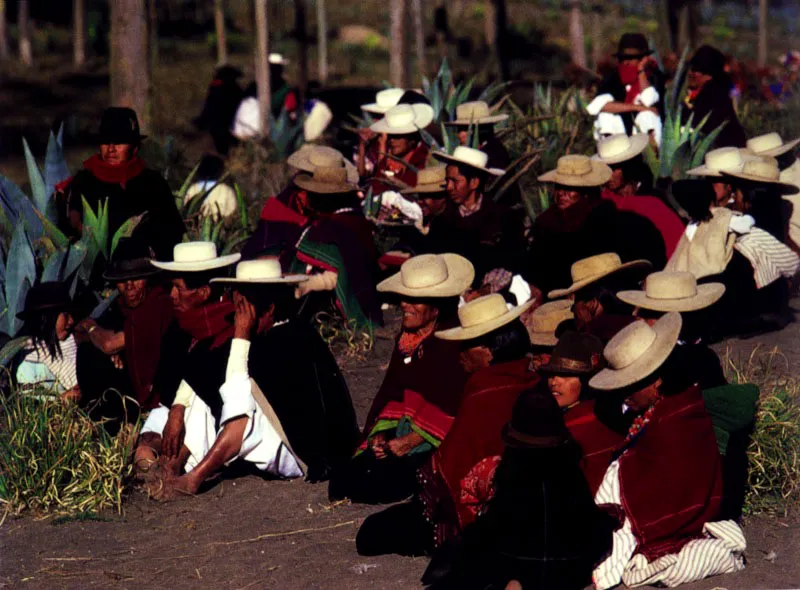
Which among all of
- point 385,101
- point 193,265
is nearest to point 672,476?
point 193,265

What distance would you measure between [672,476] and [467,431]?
0.79 metres

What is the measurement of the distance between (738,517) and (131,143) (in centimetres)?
449

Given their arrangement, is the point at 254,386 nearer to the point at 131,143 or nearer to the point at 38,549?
the point at 38,549

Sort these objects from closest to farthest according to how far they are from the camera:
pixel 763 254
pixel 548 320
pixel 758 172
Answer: pixel 548 320
pixel 758 172
pixel 763 254

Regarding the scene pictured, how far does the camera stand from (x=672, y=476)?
17.5 ft

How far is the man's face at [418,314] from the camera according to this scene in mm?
6516

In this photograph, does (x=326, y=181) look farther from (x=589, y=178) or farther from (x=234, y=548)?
(x=234, y=548)

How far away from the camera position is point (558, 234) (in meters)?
8.41

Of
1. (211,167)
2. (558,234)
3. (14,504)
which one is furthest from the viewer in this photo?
(211,167)

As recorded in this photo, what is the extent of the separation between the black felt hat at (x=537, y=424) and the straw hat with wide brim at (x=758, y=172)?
368 cm

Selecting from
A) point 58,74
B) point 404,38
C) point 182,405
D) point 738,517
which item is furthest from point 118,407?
point 58,74

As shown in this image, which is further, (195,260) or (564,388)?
(195,260)

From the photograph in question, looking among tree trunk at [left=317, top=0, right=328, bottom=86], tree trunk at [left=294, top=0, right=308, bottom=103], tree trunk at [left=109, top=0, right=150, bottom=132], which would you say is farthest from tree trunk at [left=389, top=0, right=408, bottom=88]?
tree trunk at [left=317, top=0, right=328, bottom=86]

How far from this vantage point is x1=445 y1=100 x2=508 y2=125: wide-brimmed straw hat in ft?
33.1
